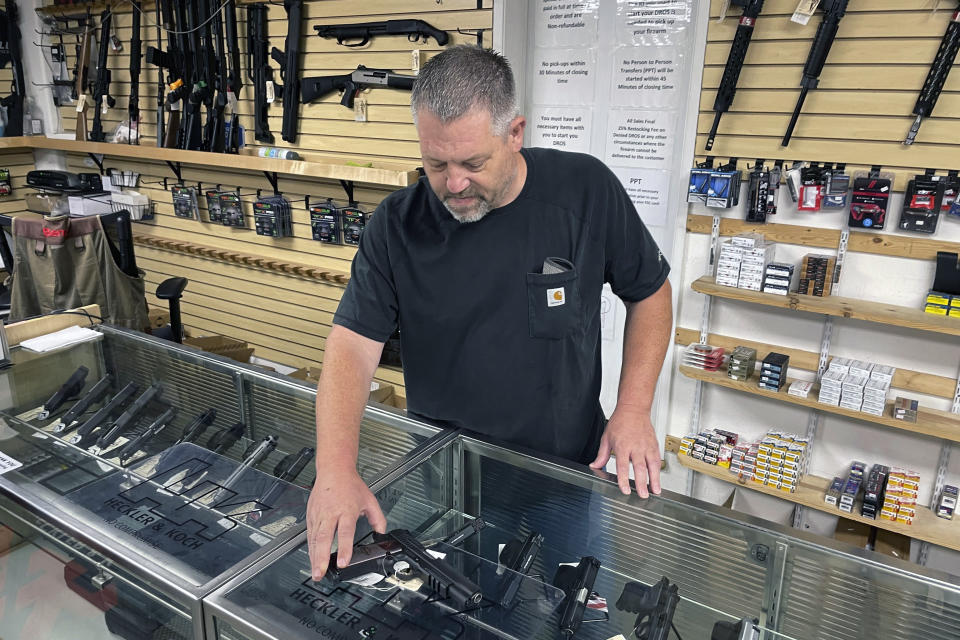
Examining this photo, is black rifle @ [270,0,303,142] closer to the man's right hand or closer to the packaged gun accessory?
the packaged gun accessory

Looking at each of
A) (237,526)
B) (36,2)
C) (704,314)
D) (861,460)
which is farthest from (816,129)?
(36,2)

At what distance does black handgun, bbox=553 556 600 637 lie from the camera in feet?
3.36

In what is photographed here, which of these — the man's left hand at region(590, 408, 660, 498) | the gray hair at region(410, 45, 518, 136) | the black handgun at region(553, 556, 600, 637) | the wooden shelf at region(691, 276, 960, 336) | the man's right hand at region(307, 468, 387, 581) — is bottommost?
the black handgun at region(553, 556, 600, 637)

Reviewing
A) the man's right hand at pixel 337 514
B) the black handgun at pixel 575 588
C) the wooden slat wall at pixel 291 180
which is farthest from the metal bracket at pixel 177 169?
the black handgun at pixel 575 588

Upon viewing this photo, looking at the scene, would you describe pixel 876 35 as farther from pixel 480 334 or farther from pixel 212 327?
pixel 212 327

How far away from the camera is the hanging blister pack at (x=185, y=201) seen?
496cm

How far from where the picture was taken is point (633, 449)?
1.27m

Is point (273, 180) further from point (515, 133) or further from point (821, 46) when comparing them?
Answer: point (515, 133)

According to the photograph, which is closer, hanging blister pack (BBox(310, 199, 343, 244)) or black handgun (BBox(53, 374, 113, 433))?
black handgun (BBox(53, 374, 113, 433))

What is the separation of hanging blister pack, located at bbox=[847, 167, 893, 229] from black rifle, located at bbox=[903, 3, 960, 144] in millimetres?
218

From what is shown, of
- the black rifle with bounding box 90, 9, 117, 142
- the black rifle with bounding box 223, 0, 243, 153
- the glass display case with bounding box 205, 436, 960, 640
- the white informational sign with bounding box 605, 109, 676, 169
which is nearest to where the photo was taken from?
the glass display case with bounding box 205, 436, 960, 640

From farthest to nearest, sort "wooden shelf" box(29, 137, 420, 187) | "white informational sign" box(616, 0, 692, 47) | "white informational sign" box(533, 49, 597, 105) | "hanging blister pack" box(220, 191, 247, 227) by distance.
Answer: "hanging blister pack" box(220, 191, 247, 227) < "wooden shelf" box(29, 137, 420, 187) < "white informational sign" box(533, 49, 597, 105) < "white informational sign" box(616, 0, 692, 47)

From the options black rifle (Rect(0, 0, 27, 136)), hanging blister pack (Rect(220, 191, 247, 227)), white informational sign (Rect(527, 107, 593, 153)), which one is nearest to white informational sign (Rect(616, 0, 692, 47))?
white informational sign (Rect(527, 107, 593, 153))

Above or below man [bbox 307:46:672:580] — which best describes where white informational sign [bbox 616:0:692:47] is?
above
